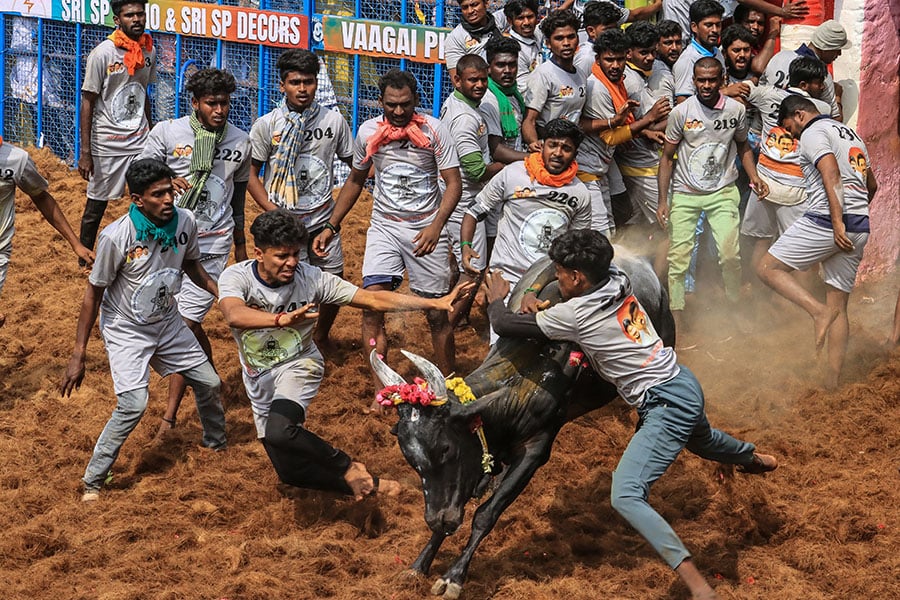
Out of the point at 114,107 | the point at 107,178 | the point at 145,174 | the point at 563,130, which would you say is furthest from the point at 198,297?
the point at 114,107

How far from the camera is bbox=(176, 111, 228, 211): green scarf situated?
8.30 meters

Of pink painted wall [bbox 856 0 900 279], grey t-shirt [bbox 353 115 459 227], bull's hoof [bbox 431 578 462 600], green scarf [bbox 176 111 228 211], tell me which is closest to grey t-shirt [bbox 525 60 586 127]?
grey t-shirt [bbox 353 115 459 227]

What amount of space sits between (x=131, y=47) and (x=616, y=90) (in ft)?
14.2

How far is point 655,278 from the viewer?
308 inches

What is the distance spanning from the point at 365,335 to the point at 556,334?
281 cm

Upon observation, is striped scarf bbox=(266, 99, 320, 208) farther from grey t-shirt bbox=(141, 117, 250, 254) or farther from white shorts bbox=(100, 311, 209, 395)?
white shorts bbox=(100, 311, 209, 395)

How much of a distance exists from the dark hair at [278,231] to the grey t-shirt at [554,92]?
11.3ft

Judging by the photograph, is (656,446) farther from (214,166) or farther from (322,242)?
(214,166)

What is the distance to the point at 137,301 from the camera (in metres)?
7.27

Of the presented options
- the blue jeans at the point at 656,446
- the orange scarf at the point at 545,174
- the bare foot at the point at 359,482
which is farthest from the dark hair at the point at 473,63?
the blue jeans at the point at 656,446

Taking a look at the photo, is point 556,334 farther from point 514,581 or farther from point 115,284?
point 115,284

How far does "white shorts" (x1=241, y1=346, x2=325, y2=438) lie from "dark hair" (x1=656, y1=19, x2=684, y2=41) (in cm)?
502

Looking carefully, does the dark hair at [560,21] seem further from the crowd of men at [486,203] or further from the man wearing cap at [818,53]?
the man wearing cap at [818,53]

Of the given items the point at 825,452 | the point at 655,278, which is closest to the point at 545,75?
→ the point at 655,278
